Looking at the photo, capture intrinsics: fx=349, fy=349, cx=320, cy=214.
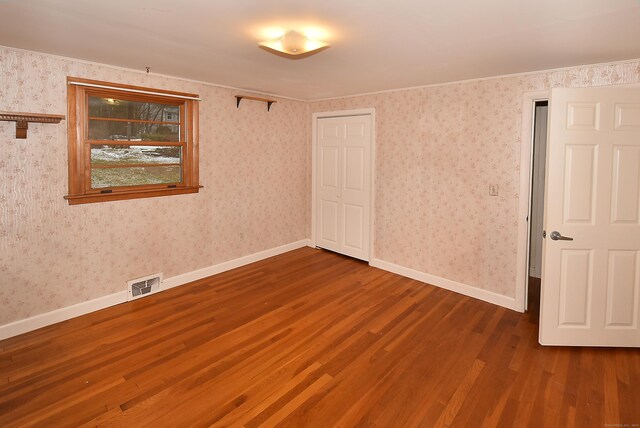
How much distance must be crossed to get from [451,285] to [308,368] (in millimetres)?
2216

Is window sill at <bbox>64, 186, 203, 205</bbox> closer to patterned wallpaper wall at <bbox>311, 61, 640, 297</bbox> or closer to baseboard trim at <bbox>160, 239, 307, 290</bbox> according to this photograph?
baseboard trim at <bbox>160, 239, 307, 290</bbox>

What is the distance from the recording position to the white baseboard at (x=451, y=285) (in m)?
3.67

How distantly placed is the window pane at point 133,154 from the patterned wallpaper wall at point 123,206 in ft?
0.94

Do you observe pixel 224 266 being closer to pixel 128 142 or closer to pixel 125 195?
pixel 125 195

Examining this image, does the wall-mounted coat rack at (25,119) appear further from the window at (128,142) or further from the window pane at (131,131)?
the window pane at (131,131)

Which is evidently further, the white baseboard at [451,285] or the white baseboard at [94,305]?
the white baseboard at [451,285]

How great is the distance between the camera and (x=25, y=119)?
9.18 ft

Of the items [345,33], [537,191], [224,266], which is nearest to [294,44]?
[345,33]

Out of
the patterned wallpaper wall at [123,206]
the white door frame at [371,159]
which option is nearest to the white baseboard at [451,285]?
the white door frame at [371,159]

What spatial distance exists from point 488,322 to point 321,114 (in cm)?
363

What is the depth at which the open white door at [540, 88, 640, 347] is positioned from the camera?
8.85ft

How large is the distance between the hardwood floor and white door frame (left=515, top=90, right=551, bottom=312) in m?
0.30

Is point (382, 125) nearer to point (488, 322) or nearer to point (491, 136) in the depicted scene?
point (491, 136)

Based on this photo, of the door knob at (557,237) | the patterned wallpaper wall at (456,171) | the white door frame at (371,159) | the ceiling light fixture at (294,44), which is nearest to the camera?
the ceiling light fixture at (294,44)
